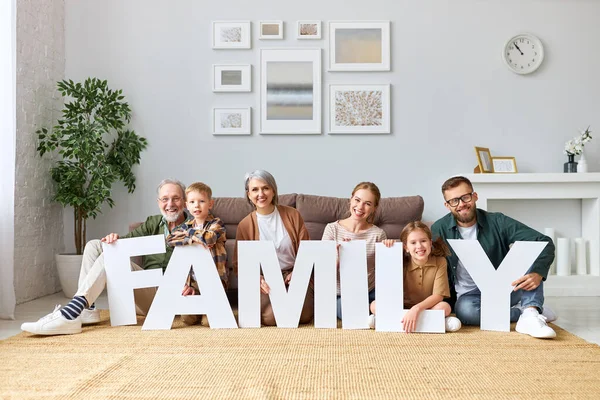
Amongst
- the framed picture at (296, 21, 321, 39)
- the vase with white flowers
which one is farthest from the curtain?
the vase with white flowers

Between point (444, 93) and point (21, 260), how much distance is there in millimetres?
3262

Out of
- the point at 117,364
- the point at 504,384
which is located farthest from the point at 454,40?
the point at 117,364

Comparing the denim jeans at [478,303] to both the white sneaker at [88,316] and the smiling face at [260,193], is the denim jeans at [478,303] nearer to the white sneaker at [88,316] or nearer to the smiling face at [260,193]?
the smiling face at [260,193]

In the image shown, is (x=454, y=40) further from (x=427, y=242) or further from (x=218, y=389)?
(x=218, y=389)

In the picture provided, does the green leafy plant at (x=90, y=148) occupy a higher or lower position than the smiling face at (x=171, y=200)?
higher

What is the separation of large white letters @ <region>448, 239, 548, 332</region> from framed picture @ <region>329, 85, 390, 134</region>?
190 cm

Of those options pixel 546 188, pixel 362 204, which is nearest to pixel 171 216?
pixel 362 204

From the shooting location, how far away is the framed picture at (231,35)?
4559 millimetres

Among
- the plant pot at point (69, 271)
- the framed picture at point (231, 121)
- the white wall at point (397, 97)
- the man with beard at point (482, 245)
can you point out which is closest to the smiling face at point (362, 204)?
the man with beard at point (482, 245)

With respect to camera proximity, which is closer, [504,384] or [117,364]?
[504,384]

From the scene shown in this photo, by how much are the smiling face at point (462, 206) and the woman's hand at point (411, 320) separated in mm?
578

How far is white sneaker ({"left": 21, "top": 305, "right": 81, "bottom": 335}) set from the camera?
2.69m

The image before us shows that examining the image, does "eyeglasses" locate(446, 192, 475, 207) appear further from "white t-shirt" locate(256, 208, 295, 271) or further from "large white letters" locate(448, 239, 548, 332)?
"white t-shirt" locate(256, 208, 295, 271)

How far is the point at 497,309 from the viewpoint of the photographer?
2803 millimetres
